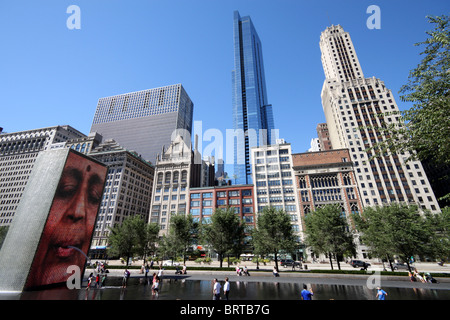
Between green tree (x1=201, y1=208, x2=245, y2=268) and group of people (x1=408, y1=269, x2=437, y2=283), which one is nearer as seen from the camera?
group of people (x1=408, y1=269, x2=437, y2=283)

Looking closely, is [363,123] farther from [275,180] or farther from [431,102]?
[431,102]

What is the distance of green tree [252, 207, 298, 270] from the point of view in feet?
128

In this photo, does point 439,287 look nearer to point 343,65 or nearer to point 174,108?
point 343,65

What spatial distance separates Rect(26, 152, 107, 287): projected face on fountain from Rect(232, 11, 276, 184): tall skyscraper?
4932 inches

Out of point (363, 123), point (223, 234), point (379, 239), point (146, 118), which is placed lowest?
point (379, 239)

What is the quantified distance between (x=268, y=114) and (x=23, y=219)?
180630 mm

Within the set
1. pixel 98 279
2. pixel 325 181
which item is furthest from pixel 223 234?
pixel 325 181

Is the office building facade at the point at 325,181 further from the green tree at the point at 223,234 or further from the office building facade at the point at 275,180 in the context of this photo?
the green tree at the point at 223,234

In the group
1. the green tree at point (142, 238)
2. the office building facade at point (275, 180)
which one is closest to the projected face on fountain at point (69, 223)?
the green tree at point (142, 238)

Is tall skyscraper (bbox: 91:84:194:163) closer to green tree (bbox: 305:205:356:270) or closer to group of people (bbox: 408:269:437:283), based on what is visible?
green tree (bbox: 305:205:356:270)

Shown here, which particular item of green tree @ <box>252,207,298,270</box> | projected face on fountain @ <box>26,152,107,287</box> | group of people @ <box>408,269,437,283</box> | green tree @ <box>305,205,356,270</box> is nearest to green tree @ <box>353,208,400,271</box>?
green tree @ <box>305,205,356,270</box>

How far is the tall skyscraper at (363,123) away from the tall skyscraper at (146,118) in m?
97.9

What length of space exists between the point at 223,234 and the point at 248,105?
13657 cm

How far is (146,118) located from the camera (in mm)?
162375
